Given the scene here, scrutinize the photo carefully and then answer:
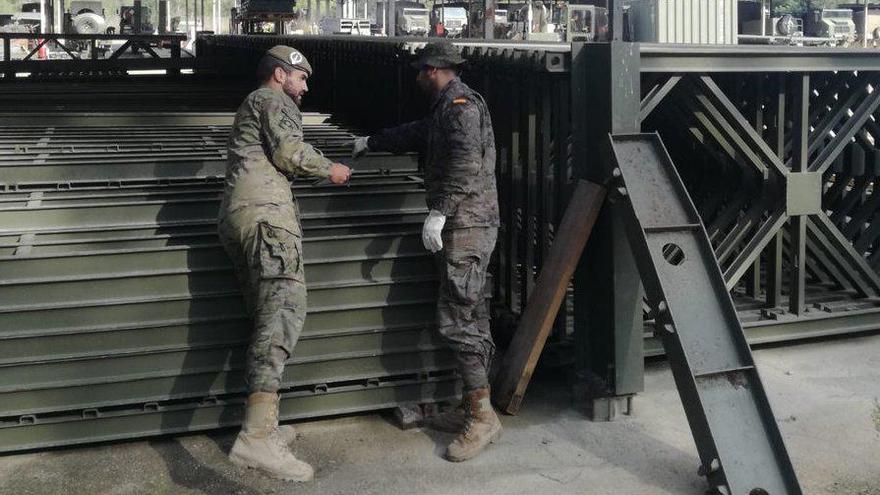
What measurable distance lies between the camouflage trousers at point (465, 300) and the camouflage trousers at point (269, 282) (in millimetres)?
782

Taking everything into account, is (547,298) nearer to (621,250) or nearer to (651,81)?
(621,250)

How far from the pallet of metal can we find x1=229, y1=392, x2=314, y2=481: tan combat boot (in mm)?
424

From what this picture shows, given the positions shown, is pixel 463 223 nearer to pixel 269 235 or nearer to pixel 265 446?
pixel 269 235

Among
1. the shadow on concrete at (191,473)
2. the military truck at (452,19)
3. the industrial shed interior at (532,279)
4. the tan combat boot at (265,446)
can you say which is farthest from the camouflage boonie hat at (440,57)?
the military truck at (452,19)

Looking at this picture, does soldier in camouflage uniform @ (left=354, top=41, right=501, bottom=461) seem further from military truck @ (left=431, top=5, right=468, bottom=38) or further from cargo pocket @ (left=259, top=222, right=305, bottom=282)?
military truck @ (left=431, top=5, right=468, bottom=38)

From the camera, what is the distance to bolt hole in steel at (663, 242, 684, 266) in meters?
5.43

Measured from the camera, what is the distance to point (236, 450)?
16.1ft

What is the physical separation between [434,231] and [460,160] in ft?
1.32

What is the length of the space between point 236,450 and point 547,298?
195 cm

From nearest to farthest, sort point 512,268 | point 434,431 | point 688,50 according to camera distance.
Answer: point 434,431 → point 688,50 → point 512,268

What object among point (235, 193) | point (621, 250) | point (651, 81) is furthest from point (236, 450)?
point (651, 81)

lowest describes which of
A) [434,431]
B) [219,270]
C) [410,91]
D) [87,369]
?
[434,431]

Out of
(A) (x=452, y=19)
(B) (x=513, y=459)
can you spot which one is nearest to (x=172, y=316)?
(B) (x=513, y=459)

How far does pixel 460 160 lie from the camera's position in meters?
5.40
